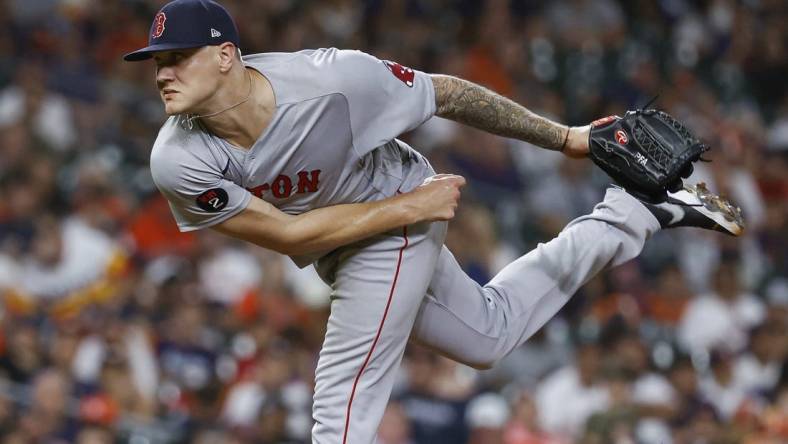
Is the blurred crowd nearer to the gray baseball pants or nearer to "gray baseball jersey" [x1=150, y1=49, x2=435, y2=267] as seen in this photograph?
the gray baseball pants

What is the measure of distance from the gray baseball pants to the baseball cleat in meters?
0.06

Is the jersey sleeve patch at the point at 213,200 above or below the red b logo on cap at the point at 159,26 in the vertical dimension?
below

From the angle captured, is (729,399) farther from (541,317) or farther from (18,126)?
(18,126)

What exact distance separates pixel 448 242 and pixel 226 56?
413cm

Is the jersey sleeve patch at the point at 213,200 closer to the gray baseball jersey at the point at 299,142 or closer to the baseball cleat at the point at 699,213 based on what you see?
the gray baseball jersey at the point at 299,142

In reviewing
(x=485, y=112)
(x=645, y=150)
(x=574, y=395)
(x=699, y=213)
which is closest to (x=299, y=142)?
(x=485, y=112)

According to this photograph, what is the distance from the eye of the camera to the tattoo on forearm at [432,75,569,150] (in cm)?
417

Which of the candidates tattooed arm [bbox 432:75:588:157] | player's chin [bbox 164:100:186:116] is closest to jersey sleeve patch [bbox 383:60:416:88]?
tattooed arm [bbox 432:75:588:157]

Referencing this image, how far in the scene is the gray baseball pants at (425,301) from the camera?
13.4 feet

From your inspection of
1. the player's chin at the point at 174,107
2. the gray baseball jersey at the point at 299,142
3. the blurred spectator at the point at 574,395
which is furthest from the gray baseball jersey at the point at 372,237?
the blurred spectator at the point at 574,395

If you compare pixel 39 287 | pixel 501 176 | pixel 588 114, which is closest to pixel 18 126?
pixel 39 287

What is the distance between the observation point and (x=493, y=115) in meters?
4.18

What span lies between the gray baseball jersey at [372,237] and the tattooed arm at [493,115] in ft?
0.26

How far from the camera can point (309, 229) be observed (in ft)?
12.8
